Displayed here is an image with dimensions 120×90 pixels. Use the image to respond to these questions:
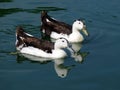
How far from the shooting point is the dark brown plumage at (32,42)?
50.5 feet

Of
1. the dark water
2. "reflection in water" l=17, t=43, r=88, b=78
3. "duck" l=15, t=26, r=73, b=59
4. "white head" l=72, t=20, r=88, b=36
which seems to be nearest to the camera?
the dark water

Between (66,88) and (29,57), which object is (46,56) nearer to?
(29,57)

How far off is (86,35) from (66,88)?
456 cm

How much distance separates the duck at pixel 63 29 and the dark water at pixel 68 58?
0.33 meters

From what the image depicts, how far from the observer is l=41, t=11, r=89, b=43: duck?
55.9ft

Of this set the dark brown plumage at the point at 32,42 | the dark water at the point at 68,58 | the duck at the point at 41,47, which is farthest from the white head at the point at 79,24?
the dark brown plumage at the point at 32,42

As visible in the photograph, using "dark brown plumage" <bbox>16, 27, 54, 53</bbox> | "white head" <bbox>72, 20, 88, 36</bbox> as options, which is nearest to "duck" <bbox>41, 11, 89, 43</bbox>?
"white head" <bbox>72, 20, 88, 36</bbox>

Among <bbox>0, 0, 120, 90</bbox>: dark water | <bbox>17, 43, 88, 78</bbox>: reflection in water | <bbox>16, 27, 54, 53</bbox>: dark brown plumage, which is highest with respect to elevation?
<bbox>16, 27, 54, 53</bbox>: dark brown plumage

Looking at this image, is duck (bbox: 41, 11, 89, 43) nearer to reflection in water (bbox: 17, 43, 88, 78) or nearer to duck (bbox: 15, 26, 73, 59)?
reflection in water (bbox: 17, 43, 88, 78)

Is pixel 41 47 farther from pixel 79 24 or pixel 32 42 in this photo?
pixel 79 24

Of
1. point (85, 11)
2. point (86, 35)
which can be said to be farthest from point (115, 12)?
point (86, 35)

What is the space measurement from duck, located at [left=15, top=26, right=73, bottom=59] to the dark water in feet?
0.98

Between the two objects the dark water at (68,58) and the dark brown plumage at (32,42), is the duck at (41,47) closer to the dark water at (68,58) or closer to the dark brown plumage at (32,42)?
the dark brown plumage at (32,42)

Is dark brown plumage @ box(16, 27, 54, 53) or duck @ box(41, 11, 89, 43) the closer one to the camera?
dark brown plumage @ box(16, 27, 54, 53)
